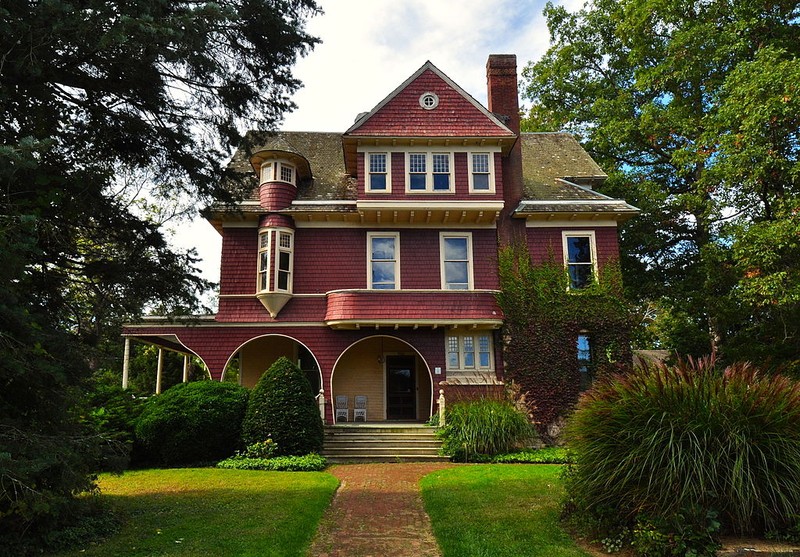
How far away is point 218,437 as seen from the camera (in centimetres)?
1432

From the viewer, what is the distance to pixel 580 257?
64.7 ft

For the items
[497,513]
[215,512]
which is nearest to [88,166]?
[215,512]

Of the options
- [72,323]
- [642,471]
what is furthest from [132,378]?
[642,471]

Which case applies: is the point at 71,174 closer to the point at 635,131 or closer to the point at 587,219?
the point at 587,219

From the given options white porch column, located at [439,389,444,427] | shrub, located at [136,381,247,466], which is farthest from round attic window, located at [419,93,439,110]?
shrub, located at [136,381,247,466]

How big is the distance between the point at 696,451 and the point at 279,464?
30.8 feet

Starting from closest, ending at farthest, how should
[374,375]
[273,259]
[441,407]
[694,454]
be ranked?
[694,454] < [441,407] < [273,259] < [374,375]

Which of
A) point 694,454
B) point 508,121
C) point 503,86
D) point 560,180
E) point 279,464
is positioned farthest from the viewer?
point 560,180

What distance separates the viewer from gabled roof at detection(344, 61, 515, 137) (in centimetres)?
1909

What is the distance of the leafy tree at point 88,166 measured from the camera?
593cm

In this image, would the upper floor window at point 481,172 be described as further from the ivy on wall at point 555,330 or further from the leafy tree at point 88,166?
the leafy tree at point 88,166

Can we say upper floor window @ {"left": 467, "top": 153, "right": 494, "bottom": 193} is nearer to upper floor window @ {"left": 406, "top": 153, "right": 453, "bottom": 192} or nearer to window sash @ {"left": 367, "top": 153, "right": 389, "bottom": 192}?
upper floor window @ {"left": 406, "top": 153, "right": 453, "bottom": 192}

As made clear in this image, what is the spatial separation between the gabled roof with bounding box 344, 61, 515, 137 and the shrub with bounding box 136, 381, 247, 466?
9255mm

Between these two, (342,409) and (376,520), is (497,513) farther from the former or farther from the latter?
(342,409)
